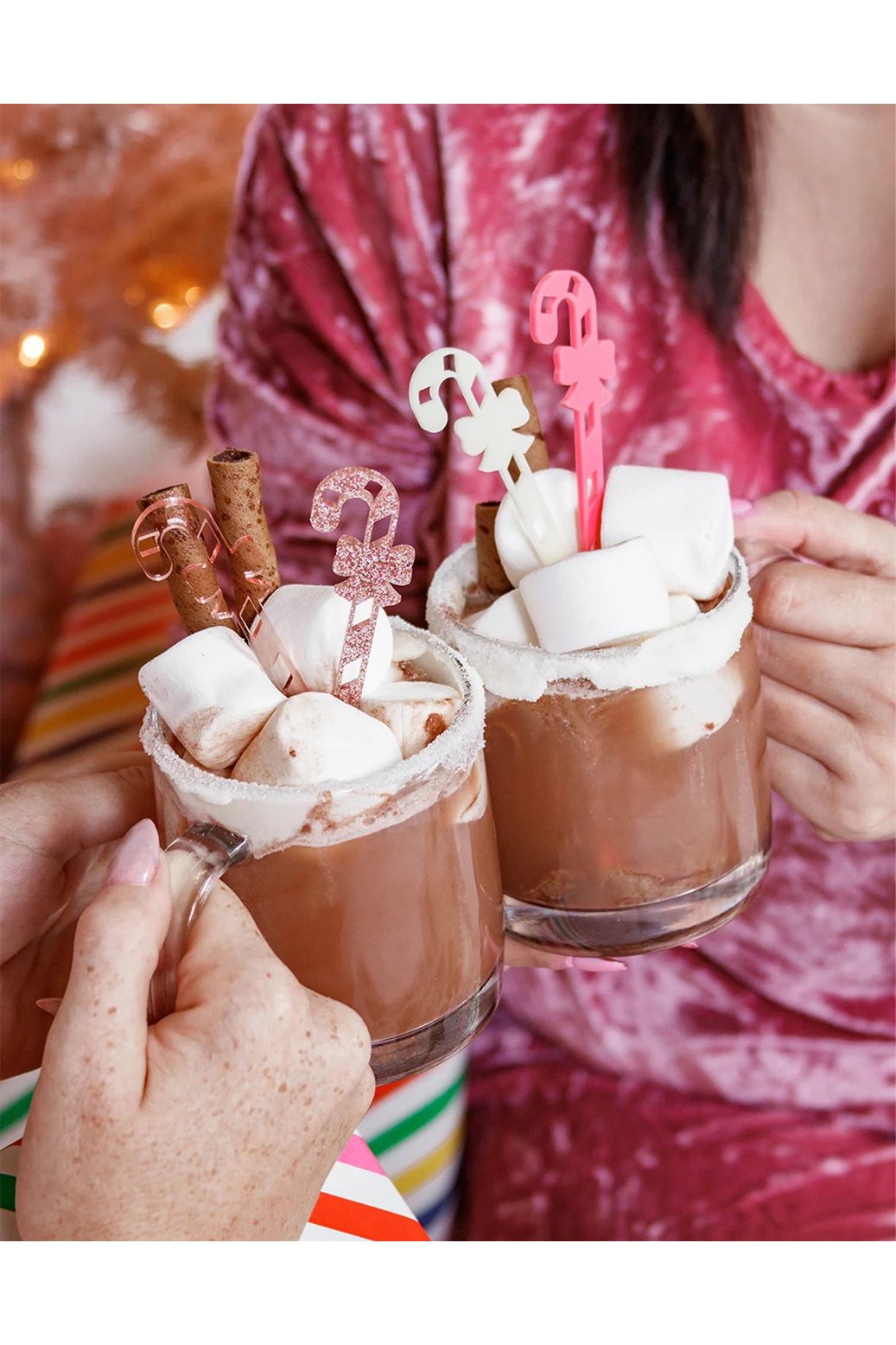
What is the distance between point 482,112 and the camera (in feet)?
4.92

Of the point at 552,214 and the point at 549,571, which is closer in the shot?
the point at 549,571

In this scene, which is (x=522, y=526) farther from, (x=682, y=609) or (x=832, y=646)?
(x=832, y=646)

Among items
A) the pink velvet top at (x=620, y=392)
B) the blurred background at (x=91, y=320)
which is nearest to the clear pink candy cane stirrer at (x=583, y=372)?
the pink velvet top at (x=620, y=392)

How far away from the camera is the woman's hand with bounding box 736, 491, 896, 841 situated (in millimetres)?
1141

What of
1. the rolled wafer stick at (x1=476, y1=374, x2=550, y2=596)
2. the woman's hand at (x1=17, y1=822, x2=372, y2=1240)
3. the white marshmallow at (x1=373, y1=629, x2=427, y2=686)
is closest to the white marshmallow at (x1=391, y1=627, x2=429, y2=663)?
the white marshmallow at (x1=373, y1=629, x2=427, y2=686)

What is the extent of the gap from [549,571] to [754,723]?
9.4 inches

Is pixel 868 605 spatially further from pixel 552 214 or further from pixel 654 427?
pixel 552 214

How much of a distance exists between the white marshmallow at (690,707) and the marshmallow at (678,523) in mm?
74

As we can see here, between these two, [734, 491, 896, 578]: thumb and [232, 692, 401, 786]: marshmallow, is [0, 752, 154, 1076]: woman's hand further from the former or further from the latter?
[734, 491, 896, 578]: thumb

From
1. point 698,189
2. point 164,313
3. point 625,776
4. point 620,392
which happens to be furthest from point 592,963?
point 164,313

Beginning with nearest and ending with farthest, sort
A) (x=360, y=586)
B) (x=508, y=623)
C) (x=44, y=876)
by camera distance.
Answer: (x=360, y=586), (x=508, y=623), (x=44, y=876)

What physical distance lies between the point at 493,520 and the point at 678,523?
0.14 m

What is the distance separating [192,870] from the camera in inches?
29.3

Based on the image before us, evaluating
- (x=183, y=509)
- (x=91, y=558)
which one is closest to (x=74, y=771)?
(x=183, y=509)
